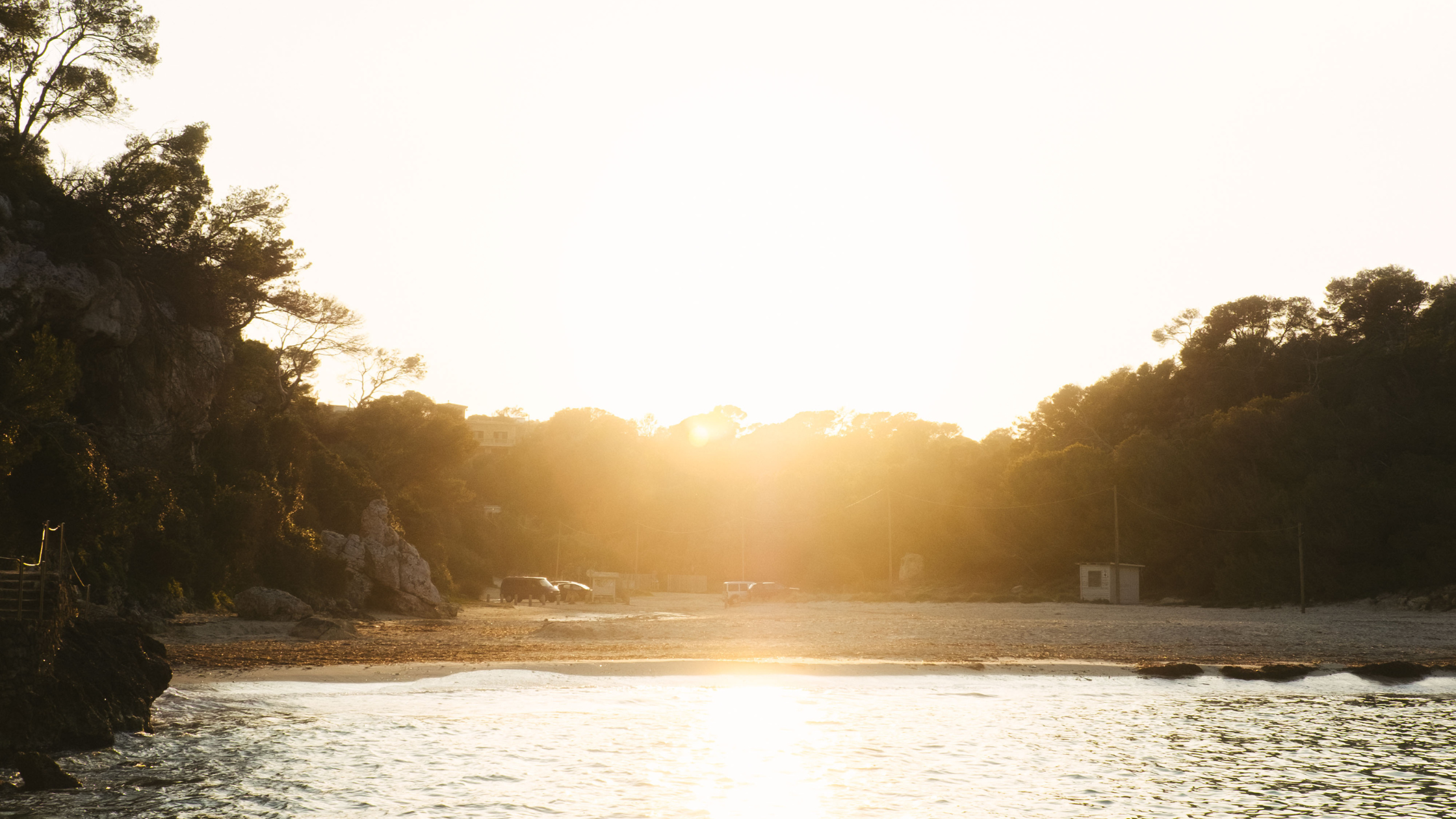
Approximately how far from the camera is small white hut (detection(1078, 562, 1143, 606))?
54.1m

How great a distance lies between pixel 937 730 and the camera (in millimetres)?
15586

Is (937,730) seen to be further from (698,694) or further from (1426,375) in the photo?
(1426,375)

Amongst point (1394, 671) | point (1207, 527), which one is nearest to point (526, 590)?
point (1207, 527)

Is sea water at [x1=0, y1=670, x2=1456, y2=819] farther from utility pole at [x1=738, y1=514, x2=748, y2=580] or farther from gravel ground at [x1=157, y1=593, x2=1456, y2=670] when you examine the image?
utility pole at [x1=738, y1=514, x2=748, y2=580]

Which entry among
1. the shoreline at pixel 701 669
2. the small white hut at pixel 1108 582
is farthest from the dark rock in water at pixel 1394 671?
the small white hut at pixel 1108 582

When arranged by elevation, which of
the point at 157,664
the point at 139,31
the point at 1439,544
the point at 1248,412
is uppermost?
the point at 139,31

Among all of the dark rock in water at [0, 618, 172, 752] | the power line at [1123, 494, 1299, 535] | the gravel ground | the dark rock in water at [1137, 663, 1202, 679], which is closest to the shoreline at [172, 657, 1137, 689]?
the dark rock in water at [1137, 663, 1202, 679]

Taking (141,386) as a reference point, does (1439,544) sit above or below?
below

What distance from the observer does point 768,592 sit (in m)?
66.7

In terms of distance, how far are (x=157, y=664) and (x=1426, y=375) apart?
205 ft

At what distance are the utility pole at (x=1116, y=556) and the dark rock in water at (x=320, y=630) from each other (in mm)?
39356

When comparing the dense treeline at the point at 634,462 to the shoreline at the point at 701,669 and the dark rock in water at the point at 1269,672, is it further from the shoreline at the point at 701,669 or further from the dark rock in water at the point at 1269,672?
the dark rock in water at the point at 1269,672

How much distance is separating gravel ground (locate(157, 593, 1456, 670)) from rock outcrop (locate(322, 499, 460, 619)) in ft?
5.64

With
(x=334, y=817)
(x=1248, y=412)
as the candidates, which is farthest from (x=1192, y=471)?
(x=334, y=817)
